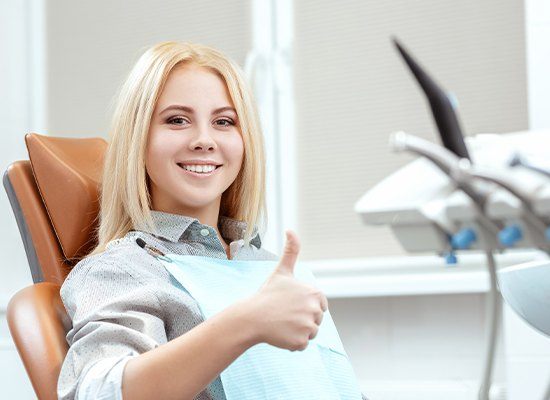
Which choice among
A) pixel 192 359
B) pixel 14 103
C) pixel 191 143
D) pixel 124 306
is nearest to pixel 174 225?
pixel 191 143

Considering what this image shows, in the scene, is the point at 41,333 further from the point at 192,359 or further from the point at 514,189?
the point at 514,189

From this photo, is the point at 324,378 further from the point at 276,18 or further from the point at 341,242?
the point at 276,18

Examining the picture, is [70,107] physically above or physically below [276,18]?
below

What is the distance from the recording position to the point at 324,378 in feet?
4.21

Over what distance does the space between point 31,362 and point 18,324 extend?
0.24ft

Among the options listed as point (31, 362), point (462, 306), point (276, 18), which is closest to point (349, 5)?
point (276, 18)

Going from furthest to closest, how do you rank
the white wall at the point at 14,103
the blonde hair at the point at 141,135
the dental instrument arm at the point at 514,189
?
the white wall at the point at 14,103 < the blonde hair at the point at 141,135 < the dental instrument arm at the point at 514,189

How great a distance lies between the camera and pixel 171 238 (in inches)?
53.0

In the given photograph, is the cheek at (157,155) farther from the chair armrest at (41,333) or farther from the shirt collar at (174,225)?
the chair armrest at (41,333)

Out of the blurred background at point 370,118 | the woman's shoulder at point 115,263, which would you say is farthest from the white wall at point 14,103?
the woman's shoulder at point 115,263

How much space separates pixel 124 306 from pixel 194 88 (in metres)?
0.41

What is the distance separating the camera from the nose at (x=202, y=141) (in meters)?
1.34

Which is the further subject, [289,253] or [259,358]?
[259,358]

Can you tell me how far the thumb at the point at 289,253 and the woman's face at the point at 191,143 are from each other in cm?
48
